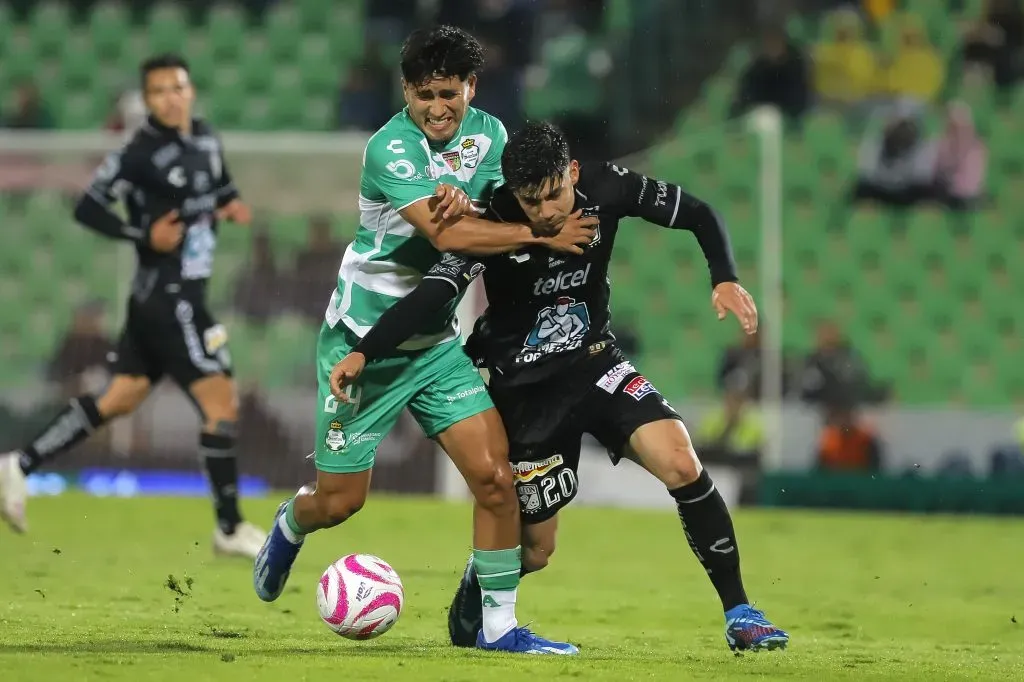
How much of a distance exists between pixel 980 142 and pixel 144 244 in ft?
27.9

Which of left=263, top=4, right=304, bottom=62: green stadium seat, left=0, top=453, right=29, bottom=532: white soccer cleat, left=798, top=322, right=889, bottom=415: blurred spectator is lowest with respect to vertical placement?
left=798, top=322, right=889, bottom=415: blurred spectator

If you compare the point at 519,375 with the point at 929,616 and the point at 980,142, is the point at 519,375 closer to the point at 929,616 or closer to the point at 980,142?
the point at 929,616

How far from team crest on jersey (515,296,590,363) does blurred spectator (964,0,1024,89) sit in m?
10.3

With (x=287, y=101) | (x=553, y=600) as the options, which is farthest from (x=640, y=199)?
(x=287, y=101)

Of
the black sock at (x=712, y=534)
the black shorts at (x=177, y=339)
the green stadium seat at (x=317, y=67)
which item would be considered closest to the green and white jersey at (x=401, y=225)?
the black sock at (x=712, y=534)

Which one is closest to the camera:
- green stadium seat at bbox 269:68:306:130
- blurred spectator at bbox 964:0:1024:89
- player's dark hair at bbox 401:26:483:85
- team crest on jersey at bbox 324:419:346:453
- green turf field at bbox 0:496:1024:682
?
green turf field at bbox 0:496:1024:682

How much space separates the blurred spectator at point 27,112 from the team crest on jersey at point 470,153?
33.7 feet

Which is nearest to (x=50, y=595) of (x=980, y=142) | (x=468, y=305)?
(x=468, y=305)

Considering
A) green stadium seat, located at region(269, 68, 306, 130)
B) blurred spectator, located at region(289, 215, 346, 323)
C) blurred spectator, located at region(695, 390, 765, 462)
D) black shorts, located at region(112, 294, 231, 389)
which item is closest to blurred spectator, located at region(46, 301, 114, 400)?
blurred spectator, located at region(289, 215, 346, 323)

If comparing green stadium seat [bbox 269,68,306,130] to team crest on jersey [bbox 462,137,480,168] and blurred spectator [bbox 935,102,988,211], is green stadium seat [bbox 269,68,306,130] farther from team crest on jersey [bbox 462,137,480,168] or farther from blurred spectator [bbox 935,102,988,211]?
team crest on jersey [bbox 462,137,480,168]

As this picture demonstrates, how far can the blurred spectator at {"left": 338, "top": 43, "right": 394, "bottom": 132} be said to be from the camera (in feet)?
48.2

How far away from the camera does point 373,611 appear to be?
5.66 metres

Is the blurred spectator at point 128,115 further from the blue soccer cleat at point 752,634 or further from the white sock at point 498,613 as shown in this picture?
the blue soccer cleat at point 752,634

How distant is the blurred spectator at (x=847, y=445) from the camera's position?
12.5m
